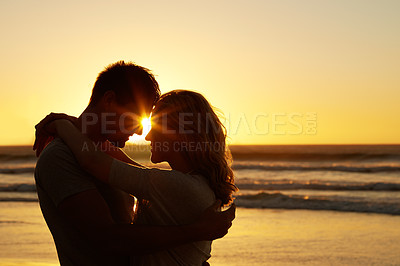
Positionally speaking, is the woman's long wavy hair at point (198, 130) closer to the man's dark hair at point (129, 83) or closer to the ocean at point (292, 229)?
the man's dark hair at point (129, 83)

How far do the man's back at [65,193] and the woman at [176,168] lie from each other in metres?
0.06

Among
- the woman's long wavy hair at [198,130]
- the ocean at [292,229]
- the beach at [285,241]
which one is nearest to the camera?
the woman's long wavy hair at [198,130]

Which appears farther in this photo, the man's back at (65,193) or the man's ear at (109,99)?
the man's ear at (109,99)

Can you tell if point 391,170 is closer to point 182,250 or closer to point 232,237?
point 232,237

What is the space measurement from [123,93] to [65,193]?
608mm

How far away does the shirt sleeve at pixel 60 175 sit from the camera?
1.99 meters

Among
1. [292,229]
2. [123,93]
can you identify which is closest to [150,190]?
[123,93]

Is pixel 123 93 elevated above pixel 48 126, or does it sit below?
above

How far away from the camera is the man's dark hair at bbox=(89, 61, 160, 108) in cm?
234

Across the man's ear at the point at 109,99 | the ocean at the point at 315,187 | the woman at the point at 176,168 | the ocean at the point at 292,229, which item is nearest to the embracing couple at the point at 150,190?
the woman at the point at 176,168

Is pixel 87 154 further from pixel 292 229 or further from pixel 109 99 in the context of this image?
pixel 292 229

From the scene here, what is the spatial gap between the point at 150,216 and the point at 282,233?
310 inches

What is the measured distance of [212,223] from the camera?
6.60 ft

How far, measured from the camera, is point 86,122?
239cm
